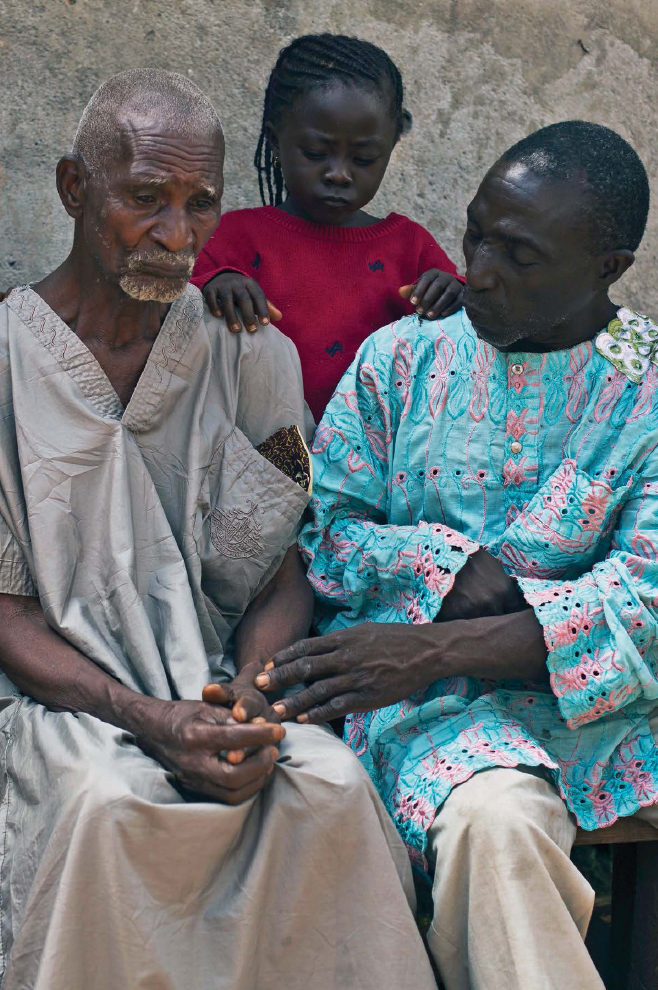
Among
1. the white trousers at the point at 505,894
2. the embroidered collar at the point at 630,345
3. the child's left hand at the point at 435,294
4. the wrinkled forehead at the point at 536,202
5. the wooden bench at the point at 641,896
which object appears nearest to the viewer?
the white trousers at the point at 505,894

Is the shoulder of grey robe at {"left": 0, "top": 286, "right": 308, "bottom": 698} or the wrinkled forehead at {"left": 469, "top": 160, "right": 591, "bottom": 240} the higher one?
the wrinkled forehead at {"left": 469, "top": 160, "right": 591, "bottom": 240}

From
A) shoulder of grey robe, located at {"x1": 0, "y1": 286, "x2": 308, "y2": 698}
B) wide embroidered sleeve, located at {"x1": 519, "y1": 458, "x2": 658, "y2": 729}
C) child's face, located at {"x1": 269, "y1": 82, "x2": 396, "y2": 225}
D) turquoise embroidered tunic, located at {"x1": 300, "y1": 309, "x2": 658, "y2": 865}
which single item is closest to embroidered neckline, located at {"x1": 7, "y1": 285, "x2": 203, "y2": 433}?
shoulder of grey robe, located at {"x1": 0, "y1": 286, "x2": 308, "y2": 698}

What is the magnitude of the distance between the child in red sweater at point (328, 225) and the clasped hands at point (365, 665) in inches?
36.5

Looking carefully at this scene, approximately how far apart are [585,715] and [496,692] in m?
0.24

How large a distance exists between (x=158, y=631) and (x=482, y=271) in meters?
1.14

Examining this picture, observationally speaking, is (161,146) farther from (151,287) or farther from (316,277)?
(316,277)

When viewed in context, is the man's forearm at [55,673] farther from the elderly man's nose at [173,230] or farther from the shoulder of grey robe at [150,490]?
the elderly man's nose at [173,230]

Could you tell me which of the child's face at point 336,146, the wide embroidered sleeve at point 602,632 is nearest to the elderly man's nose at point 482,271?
the child's face at point 336,146

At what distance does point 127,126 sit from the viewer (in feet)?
8.70

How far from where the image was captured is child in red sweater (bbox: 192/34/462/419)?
3311 millimetres

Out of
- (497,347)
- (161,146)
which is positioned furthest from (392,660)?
(161,146)

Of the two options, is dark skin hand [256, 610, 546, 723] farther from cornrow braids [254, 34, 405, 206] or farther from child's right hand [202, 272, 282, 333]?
cornrow braids [254, 34, 405, 206]

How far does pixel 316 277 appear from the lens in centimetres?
345

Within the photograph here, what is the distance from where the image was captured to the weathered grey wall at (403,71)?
3600mm
